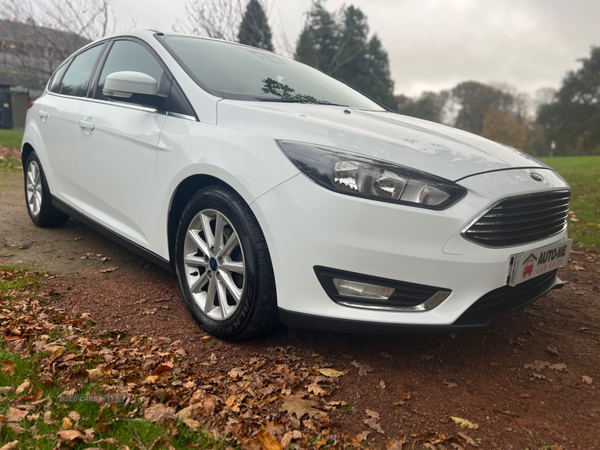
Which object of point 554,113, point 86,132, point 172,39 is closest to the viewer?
point 172,39

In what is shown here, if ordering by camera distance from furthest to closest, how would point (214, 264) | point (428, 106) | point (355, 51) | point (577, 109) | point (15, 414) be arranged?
point (428, 106) < point (577, 109) < point (355, 51) < point (214, 264) < point (15, 414)

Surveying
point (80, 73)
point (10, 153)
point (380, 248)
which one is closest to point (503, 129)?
point (10, 153)

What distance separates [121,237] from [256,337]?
1.37 metres

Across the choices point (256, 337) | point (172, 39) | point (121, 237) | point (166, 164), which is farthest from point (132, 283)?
point (172, 39)

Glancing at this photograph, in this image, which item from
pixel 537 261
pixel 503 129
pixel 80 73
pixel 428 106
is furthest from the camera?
pixel 428 106

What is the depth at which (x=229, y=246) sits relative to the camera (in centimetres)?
247

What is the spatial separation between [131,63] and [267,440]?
8.90 ft

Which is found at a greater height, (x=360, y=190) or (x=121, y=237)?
(x=360, y=190)

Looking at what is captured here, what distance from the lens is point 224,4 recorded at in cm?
1325

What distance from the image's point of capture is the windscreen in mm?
2854

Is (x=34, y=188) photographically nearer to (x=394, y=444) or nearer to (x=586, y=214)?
(x=394, y=444)

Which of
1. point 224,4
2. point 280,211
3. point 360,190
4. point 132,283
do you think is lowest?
point 132,283

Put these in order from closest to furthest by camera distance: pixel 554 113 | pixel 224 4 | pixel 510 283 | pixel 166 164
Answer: pixel 510 283 < pixel 166 164 < pixel 224 4 < pixel 554 113

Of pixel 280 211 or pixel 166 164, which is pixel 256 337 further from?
pixel 166 164
